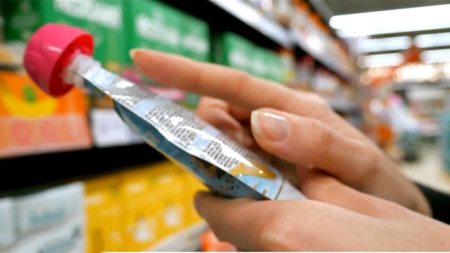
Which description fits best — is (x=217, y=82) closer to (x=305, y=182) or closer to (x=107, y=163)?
(x=305, y=182)

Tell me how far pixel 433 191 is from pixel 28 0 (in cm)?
71

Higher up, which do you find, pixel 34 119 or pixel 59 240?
pixel 34 119

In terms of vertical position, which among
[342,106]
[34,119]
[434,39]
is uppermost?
[434,39]

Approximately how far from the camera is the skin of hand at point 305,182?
0.30 metres

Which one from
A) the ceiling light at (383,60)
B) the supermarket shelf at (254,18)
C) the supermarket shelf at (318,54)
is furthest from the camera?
the ceiling light at (383,60)

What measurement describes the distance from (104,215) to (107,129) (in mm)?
158

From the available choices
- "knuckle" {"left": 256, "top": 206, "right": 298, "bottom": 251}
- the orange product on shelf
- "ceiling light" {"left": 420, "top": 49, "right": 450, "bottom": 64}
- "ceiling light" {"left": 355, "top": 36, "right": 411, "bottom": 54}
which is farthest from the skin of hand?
"ceiling light" {"left": 420, "top": 49, "right": 450, "bottom": 64}

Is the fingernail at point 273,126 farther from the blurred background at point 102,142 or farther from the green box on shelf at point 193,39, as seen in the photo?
the green box on shelf at point 193,39

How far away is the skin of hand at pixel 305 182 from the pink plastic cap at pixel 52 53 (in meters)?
0.07

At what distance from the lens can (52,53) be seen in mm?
369

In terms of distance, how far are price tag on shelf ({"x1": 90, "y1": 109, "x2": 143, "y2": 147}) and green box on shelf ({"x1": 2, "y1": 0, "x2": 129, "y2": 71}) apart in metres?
0.08

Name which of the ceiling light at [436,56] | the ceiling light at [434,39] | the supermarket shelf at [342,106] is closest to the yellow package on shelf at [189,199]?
the supermarket shelf at [342,106]

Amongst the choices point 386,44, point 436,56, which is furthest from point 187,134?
point 436,56

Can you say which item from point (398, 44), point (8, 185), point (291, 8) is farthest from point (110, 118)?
point (398, 44)
